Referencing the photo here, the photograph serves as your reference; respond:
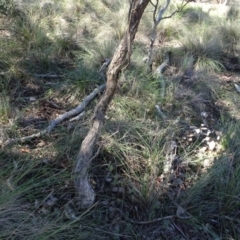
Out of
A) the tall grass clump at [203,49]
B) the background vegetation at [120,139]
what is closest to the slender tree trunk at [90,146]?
the background vegetation at [120,139]

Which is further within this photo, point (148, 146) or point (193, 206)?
point (148, 146)

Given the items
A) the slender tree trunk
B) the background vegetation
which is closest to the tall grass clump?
the background vegetation

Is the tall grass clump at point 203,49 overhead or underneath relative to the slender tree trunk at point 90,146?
overhead

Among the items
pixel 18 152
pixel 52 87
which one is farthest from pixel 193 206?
pixel 52 87

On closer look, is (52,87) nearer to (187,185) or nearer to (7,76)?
(7,76)

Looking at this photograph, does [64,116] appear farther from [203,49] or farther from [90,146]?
[203,49]

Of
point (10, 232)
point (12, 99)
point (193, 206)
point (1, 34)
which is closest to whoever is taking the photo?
point (10, 232)

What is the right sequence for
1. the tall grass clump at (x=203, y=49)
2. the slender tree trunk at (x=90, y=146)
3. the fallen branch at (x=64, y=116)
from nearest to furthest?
the slender tree trunk at (x=90, y=146) < the fallen branch at (x=64, y=116) < the tall grass clump at (x=203, y=49)

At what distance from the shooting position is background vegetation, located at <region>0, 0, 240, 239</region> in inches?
91.7

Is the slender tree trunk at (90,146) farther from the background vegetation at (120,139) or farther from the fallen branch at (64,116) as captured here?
the fallen branch at (64,116)

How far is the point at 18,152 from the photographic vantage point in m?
2.63

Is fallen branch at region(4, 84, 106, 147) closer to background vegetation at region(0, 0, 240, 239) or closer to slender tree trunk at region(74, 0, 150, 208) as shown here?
background vegetation at region(0, 0, 240, 239)

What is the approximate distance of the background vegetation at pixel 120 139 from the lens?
2.33m

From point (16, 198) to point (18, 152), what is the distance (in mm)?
566
